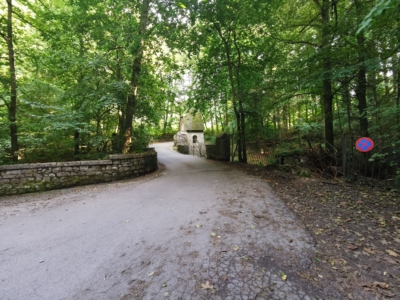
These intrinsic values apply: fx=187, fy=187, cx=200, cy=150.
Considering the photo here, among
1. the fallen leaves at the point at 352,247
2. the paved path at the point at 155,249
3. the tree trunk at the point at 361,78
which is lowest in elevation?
the fallen leaves at the point at 352,247

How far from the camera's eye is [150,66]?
1028 centimetres

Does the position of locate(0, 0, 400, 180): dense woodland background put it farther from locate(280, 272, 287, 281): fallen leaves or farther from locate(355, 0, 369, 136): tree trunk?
locate(280, 272, 287, 281): fallen leaves

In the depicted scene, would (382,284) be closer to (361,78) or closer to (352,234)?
(352,234)

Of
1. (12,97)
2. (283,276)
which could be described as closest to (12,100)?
(12,97)

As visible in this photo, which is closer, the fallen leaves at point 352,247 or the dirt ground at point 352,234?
the dirt ground at point 352,234

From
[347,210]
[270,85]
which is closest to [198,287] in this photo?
[347,210]

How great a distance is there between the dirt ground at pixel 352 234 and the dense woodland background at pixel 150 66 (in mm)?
1827

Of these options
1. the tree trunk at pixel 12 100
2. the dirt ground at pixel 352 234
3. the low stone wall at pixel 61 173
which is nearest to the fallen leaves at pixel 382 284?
the dirt ground at pixel 352 234

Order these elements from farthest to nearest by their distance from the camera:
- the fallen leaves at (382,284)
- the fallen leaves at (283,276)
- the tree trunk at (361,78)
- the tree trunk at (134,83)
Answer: the tree trunk at (134,83) < the tree trunk at (361,78) < the fallen leaves at (283,276) < the fallen leaves at (382,284)

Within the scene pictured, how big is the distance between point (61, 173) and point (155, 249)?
5.88 m

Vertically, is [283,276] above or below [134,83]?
below

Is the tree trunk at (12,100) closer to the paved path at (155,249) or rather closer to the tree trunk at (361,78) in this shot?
the paved path at (155,249)

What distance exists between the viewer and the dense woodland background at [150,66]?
658cm

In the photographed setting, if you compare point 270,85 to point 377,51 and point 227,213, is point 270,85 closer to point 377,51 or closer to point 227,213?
point 377,51
